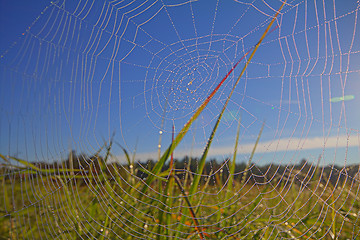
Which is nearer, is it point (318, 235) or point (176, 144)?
point (176, 144)

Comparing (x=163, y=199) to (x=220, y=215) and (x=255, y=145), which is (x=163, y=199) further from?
(x=255, y=145)

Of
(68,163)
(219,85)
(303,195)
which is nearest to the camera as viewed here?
(219,85)

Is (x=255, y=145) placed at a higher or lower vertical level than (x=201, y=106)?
lower

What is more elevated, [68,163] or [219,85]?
[219,85]

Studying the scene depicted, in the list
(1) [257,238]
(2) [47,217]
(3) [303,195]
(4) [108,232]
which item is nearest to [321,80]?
(1) [257,238]

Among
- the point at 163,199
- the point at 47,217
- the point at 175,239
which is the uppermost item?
the point at 163,199

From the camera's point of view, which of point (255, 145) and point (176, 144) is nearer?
point (176, 144)

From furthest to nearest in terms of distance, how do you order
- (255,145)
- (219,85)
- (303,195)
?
(303,195)
(255,145)
(219,85)

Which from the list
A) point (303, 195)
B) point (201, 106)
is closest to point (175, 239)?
point (201, 106)

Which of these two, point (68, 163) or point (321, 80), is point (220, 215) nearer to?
point (321, 80)
